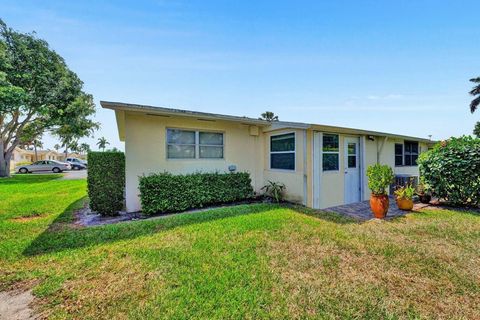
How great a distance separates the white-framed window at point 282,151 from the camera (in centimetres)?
759

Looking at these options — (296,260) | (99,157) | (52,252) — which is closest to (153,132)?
(99,157)

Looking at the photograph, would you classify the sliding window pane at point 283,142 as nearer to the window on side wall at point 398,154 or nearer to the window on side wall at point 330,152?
the window on side wall at point 330,152

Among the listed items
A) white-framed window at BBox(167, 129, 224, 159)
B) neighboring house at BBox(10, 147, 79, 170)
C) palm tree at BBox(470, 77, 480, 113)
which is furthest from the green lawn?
neighboring house at BBox(10, 147, 79, 170)

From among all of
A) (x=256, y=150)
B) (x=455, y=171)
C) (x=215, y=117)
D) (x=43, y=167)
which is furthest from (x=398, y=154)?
(x=43, y=167)

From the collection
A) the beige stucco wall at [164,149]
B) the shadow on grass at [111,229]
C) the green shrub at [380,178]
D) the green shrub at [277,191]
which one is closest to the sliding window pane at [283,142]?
the beige stucco wall at [164,149]

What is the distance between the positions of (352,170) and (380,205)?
242 cm

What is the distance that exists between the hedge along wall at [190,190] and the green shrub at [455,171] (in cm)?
608

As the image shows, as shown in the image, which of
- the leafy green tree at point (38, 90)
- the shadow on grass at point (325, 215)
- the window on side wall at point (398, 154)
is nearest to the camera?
the shadow on grass at point (325, 215)

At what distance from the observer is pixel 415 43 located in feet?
26.2

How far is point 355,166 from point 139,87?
886 cm

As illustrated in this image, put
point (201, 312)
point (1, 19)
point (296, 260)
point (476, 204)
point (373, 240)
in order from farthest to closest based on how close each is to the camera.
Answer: point (1, 19) → point (476, 204) → point (373, 240) → point (296, 260) → point (201, 312)

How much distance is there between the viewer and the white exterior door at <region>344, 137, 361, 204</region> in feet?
25.7

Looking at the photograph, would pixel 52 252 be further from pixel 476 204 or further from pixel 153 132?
pixel 476 204

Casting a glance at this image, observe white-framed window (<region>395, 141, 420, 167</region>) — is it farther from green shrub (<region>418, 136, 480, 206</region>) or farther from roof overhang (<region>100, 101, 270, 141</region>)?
roof overhang (<region>100, 101, 270, 141</region>)
